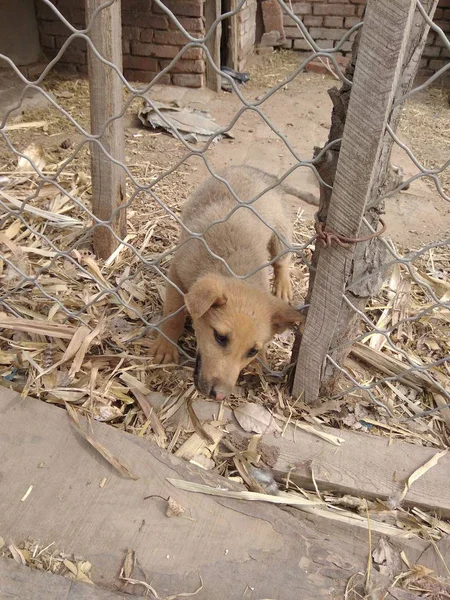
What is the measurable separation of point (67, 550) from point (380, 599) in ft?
4.09

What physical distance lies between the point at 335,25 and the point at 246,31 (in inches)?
76.7

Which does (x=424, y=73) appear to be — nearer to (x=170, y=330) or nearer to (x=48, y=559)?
(x=170, y=330)

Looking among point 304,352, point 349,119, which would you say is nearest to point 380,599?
point 304,352

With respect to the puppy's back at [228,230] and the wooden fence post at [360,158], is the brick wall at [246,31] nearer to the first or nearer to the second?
the puppy's back at [228,230]

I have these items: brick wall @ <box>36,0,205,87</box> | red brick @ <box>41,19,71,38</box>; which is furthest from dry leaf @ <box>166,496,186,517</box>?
red brick @ <box>41,19,71,38</box>

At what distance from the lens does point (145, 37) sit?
6.96 metres

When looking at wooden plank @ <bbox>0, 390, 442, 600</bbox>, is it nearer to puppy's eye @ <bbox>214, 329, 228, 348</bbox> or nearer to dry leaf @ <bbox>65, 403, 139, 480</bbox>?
dry leaf @ <bbox>65, 403, 139, 480</bbox>

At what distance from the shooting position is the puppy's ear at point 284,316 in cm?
256

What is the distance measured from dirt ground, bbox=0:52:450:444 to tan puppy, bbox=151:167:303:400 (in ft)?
0.93

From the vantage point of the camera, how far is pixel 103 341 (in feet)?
10.3

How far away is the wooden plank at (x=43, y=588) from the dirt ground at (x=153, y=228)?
80 cm


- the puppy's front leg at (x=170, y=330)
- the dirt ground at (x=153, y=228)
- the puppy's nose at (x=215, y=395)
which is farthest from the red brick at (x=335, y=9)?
the puppy's nose at (x=215, y=395)

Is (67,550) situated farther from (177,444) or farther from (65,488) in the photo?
(177,444)

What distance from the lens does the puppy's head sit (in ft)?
8.32
